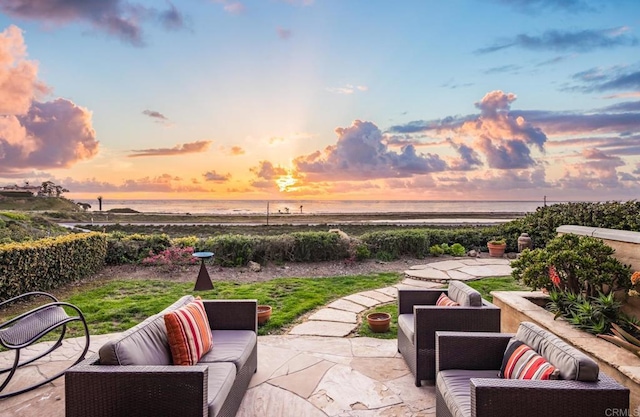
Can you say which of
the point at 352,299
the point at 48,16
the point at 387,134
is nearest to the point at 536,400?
the point at 352,299

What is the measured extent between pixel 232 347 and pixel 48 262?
479 centimetres

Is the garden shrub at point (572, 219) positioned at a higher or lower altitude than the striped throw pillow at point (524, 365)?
higher

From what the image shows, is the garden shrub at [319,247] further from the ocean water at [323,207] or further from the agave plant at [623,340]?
the ocean water at [323,207]

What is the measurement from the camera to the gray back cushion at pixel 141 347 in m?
1.98

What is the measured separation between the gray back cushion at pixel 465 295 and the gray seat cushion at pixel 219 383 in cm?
195

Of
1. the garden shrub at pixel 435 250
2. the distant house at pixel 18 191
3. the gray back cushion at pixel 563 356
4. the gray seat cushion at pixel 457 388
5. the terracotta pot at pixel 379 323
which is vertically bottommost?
the terracotta pot at pixel 379 323

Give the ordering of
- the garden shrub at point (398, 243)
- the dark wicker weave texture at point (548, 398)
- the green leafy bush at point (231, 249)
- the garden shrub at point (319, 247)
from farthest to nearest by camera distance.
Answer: the garden shrub at point (398, 243) → the garden shrub at point (319, 247) → the green leafy bush at point (231, 249) → the dark wicker weave texture at point (548, 398)

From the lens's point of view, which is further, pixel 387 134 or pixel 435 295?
pixel 387 134

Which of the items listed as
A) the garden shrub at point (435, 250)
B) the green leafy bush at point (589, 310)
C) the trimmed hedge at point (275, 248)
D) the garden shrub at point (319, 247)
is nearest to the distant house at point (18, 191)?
the trimmed hedge at point (275, 248)

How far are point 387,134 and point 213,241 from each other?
894 centimetres

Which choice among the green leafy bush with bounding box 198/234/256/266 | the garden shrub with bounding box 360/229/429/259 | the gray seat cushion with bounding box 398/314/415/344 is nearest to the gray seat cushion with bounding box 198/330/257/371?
the gray seat cushion with bounding box 398/314/415/344

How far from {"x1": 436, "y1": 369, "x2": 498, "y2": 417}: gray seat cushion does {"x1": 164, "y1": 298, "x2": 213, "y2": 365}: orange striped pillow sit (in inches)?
60.7

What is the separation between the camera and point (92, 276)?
7145 mm

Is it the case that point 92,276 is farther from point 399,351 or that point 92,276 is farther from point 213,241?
point 399,351
